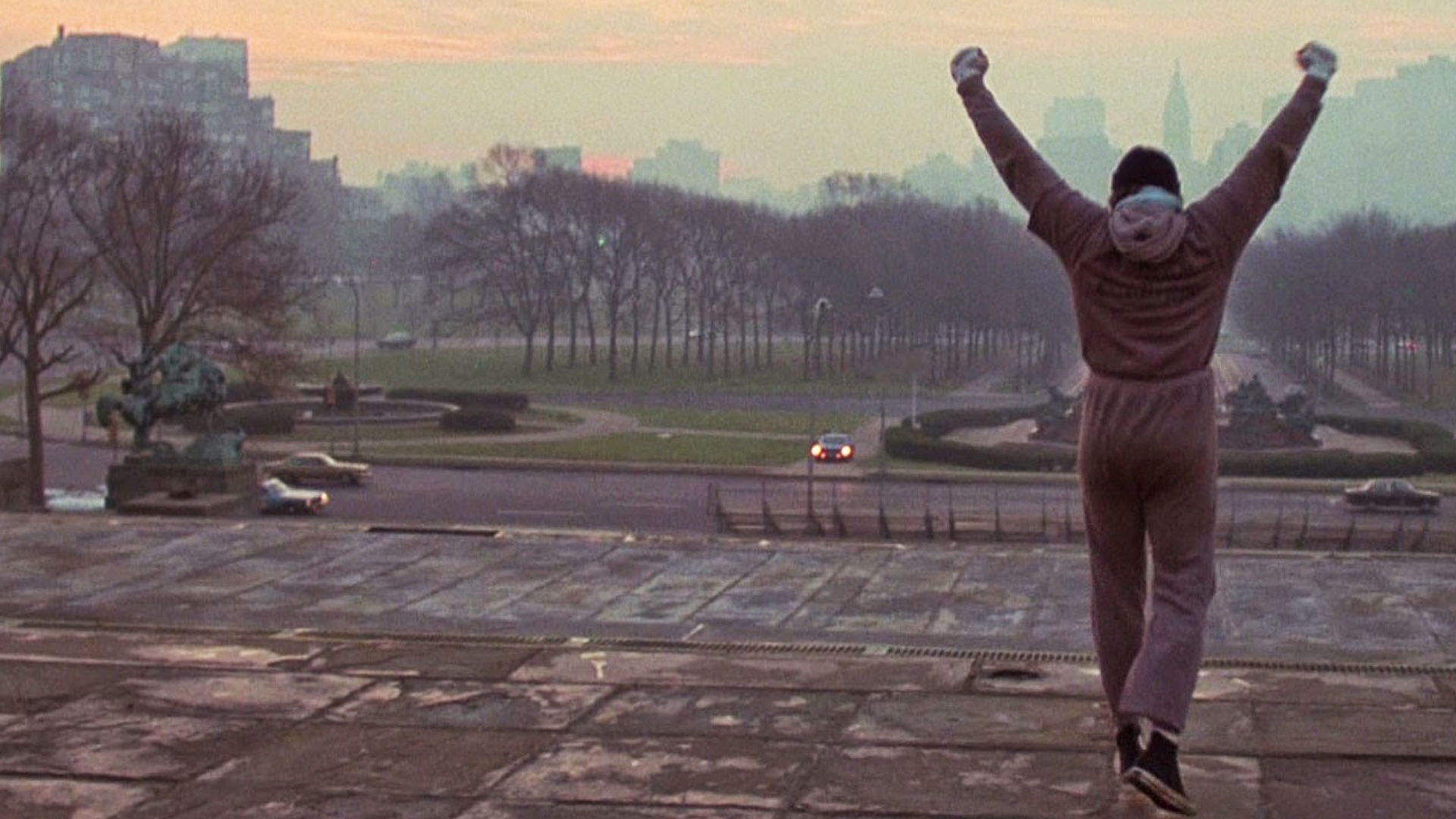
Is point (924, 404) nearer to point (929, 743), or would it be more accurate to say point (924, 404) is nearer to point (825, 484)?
point (825, 484)

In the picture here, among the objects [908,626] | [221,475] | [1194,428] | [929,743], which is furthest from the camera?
[221,475]

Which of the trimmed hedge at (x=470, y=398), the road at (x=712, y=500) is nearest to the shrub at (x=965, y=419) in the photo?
the road at (x=712, y=500)

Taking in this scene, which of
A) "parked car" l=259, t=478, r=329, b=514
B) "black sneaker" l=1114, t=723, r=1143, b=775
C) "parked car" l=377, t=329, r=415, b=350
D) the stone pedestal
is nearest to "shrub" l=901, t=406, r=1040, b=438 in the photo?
"parked car" l=259, t=478, r=329, b=514

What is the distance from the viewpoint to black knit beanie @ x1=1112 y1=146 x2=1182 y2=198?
6016mm

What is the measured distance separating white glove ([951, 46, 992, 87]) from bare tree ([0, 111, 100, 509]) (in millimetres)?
33761

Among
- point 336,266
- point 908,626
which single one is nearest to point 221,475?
point 908,626

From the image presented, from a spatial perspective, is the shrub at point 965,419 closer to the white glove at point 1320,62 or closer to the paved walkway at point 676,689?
the paved walkway at point 676,689

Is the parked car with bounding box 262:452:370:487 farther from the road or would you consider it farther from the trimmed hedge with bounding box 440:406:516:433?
the trimmed hedge with bounding box 440:406:516:433

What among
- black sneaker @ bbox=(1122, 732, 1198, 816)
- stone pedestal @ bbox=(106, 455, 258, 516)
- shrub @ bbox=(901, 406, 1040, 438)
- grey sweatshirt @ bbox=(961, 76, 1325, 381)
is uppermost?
grey sweatshirt @ bbox=(961, 76, 1325, 381)

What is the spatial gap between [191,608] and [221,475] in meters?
13.4

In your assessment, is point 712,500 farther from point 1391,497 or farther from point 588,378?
point 588,378

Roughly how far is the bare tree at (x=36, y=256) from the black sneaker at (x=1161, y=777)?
113 feet

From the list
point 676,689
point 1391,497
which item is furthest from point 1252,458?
point 676,689

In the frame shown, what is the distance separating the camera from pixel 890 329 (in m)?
103
